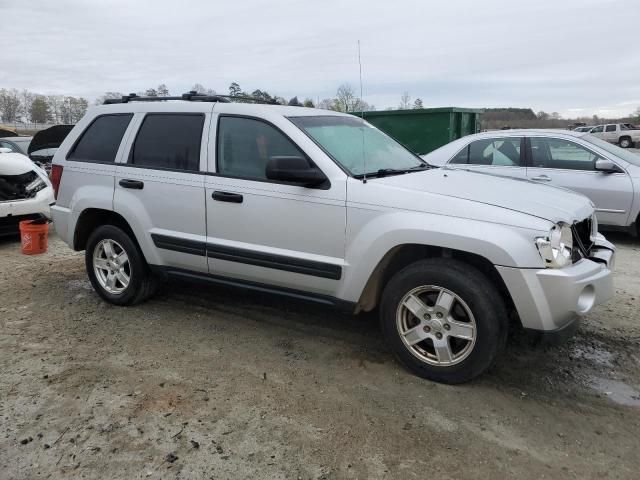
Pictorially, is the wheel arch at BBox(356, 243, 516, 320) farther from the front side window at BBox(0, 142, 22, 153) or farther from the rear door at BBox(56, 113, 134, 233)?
the front side window at BBox(0, 142, 22, 153)

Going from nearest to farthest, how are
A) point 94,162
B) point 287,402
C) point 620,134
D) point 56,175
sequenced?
point 287,402 < point 94,162 < point 56,175 < point 620,134

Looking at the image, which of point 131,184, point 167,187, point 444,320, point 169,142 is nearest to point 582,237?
point 444,320

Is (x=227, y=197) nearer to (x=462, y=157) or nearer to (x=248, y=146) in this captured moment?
(x=248, y=146)

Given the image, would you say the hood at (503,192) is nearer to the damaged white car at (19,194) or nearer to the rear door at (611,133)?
the damaged white car at (19,194)

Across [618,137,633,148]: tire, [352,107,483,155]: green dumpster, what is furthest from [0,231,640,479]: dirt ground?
[618,137,633,148]: tire

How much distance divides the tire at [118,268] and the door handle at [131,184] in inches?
17.2

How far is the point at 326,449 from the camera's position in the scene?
2.82 metres

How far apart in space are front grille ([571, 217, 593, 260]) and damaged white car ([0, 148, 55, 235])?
22.4ft

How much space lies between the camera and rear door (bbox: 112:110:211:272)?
429 centimetres

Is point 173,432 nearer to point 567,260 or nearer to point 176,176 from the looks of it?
point 176,176

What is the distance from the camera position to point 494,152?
763 centimetres

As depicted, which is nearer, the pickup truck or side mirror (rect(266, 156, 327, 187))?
side mirror (rect(266, 156, 327, 187))

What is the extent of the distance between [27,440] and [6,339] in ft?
5.50

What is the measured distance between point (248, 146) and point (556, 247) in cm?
230
